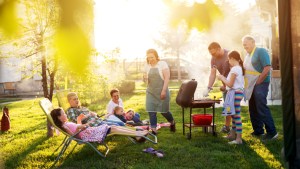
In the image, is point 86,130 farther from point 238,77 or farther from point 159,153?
point 238,77

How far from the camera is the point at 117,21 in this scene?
1368 mm

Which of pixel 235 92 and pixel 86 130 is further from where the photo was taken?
pixel 235 92

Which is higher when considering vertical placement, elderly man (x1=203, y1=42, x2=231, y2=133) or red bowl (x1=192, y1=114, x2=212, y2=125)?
elderly man (x1=203, y1=42, x2=231, y2=133)

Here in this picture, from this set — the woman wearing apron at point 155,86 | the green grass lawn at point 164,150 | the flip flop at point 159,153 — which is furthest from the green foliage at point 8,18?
the woman wearing apron at point 155,86

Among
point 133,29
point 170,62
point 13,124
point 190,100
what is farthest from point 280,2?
point 170,62

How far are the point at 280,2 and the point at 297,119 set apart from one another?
1.10 metres

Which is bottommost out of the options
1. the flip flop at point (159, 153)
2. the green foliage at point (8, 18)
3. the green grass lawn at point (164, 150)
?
the green grass lawn at point (164, 150)

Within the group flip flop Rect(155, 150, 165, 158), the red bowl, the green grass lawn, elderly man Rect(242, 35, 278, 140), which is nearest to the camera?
the green grass lawn

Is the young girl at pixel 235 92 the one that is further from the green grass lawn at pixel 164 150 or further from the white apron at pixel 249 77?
the green grass lawn at pixel 164 150

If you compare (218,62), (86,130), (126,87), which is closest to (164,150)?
(86,130)

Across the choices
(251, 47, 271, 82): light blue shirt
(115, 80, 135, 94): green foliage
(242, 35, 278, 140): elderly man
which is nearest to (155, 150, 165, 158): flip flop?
(242, 35, 278, 140): elderly man

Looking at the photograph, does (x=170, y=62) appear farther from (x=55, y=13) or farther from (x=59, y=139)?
(x=55, y=13)

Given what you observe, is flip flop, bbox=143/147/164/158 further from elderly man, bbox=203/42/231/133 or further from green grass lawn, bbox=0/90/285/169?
elderly man, bbox=203/42/231/133

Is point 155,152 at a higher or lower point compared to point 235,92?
lower
